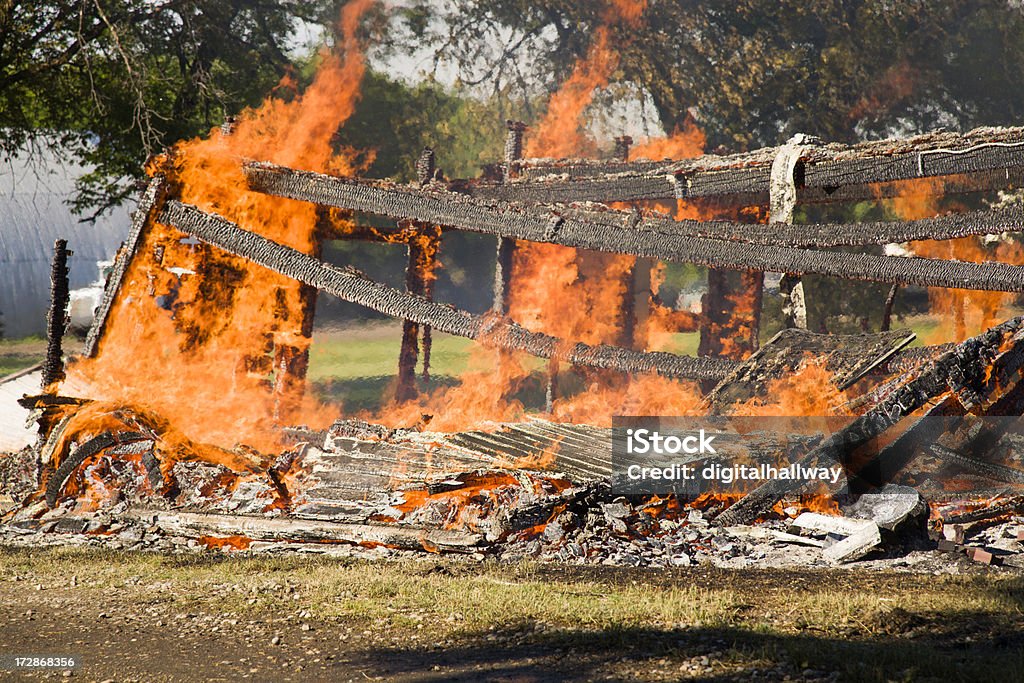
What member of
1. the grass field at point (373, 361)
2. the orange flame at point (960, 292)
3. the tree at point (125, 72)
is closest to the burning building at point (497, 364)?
the tree at point (125, 72)

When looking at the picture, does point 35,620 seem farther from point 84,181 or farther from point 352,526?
point 84,181

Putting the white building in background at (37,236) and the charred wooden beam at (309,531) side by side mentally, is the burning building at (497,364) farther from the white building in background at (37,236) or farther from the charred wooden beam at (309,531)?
the white building in background at (37,236)

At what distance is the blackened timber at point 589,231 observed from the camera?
43.7 feet

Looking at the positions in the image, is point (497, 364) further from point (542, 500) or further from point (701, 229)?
point (542, 500)

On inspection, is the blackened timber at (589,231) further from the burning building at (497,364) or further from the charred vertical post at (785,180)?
the charred vertical post at (785,180)

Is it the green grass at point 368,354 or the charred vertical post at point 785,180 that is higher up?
the charred vertical post at point 785,180

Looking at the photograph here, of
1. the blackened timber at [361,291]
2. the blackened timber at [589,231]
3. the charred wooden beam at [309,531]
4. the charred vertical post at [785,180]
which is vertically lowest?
the charred wooden beam at [309,531]

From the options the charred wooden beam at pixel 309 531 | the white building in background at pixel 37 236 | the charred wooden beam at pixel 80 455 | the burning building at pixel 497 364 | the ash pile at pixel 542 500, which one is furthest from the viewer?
the white building in background at pixel 37 236

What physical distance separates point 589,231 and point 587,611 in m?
7.91

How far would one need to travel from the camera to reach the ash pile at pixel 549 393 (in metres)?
9.56

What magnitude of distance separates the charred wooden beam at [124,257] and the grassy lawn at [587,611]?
446 centimetres

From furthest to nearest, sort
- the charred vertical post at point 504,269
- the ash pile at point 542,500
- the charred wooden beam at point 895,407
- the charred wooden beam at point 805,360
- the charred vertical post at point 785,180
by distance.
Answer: the charred vertical post at point 504,269, the charred vertical post at point 785,180, the charred wooden beam at point 805,360, the charred wooden beam at point 895,407, the ash pile at point 542,500

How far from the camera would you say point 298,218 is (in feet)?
51.5

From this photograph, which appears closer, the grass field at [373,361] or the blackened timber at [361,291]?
the blackened timber at [361,291]
